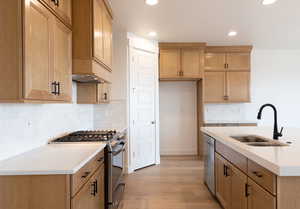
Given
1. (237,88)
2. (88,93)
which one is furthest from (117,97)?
(237,88)

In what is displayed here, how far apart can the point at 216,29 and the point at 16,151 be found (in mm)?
3692

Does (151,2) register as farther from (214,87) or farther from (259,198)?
(214,87)

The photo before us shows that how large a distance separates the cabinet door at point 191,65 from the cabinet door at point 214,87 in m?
0.37

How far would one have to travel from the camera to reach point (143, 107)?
451 centimetres

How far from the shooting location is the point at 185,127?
5.58 meters

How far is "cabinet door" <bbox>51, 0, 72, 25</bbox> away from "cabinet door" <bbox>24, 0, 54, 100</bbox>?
137 millimetres

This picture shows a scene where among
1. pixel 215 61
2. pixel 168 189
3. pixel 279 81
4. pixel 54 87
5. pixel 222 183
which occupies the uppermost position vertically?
pixel 215 61

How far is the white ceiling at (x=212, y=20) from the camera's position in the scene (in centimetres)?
307

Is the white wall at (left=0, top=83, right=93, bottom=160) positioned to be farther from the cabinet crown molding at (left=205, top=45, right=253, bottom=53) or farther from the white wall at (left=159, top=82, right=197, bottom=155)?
the cabinet crown molding at (left=205, top=45, right=253, bottom=53)

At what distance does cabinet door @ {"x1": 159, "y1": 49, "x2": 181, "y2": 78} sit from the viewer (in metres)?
4.93

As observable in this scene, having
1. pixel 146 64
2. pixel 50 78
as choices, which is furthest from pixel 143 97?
pixel 50 78

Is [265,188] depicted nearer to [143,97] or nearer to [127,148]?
[127,148]

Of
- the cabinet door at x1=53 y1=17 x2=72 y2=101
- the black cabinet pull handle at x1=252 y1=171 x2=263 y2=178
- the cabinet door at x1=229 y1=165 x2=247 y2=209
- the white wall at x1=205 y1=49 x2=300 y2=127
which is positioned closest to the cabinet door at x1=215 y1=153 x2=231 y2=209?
the cabinet door at x1=229 y1=165 x2=247 y2=209

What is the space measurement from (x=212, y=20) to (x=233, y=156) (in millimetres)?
2367
